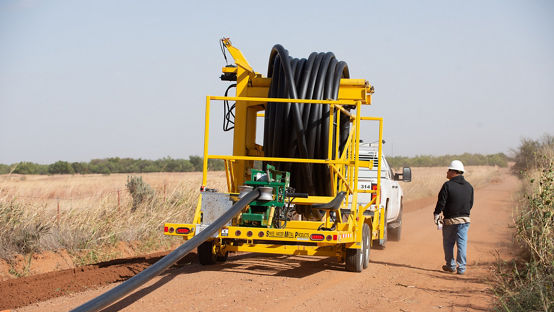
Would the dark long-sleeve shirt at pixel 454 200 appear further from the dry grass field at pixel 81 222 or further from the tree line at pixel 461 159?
→ the tree line at pixel 461 159

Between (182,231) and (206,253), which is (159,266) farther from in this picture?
(206,253)

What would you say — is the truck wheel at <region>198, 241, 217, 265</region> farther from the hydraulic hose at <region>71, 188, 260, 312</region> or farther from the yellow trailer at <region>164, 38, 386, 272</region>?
the hydraulic hose at <region>71, 188, 260, 312</region>

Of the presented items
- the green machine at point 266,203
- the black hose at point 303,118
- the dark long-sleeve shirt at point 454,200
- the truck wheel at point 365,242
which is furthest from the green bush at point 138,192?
the dark long-sleeve shirt at point 454,200

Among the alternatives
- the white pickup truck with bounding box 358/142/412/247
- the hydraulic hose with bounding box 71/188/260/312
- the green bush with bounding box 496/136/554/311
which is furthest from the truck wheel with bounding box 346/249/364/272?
the white pickup truck with bounding box 358/142/412/247

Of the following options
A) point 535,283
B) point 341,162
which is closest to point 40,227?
point 341,162

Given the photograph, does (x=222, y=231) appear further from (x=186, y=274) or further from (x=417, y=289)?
(x=417, y=289)

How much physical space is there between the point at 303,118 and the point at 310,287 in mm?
2817

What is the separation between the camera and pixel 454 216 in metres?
11.0

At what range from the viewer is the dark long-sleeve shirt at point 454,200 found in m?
11.0

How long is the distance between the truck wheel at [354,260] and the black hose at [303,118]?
102 centimetres

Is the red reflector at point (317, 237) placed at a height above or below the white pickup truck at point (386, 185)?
below

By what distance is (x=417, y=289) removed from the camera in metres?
9.11

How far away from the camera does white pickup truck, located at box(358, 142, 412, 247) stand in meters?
13.8

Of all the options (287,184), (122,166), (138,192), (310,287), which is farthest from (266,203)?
(122,166)
